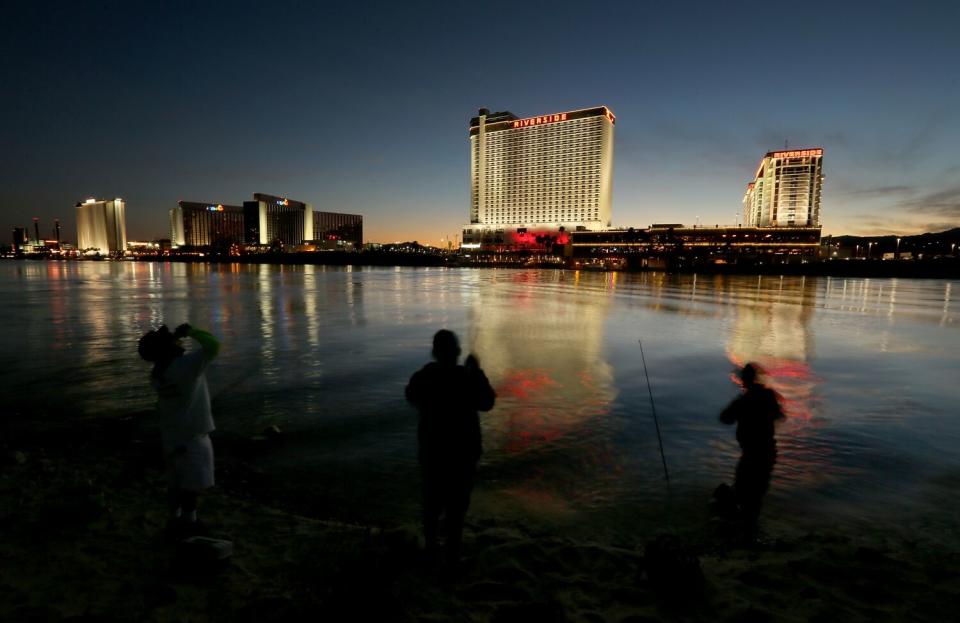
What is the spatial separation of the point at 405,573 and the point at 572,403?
6784 millimetres

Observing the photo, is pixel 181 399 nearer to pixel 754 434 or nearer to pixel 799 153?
pixel 754 434

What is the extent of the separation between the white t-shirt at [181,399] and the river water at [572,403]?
7.28 ft

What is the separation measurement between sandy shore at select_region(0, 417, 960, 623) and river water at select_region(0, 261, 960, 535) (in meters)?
0.84

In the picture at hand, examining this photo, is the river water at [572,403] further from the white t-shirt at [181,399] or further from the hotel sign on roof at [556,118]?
the hotel sign on roof at [556,118]

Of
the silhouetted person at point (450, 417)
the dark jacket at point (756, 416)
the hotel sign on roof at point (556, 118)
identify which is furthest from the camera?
the hotel sign on roof at point (556, 118)

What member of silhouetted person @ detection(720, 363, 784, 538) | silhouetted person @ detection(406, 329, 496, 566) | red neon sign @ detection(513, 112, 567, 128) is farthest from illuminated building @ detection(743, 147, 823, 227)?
silhouetted person @ detection(406, 329, 496, 566)

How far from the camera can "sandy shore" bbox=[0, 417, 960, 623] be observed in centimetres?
339

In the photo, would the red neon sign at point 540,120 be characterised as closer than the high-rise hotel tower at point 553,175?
No

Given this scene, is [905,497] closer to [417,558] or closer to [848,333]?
[417,558]

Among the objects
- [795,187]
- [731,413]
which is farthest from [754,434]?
[795,187]

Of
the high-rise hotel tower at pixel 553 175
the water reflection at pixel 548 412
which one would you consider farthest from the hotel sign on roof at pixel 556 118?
the water reflection at pixel 548 412

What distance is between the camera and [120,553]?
402 centimetres

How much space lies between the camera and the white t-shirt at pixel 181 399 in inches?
150

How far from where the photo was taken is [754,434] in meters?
5.00
